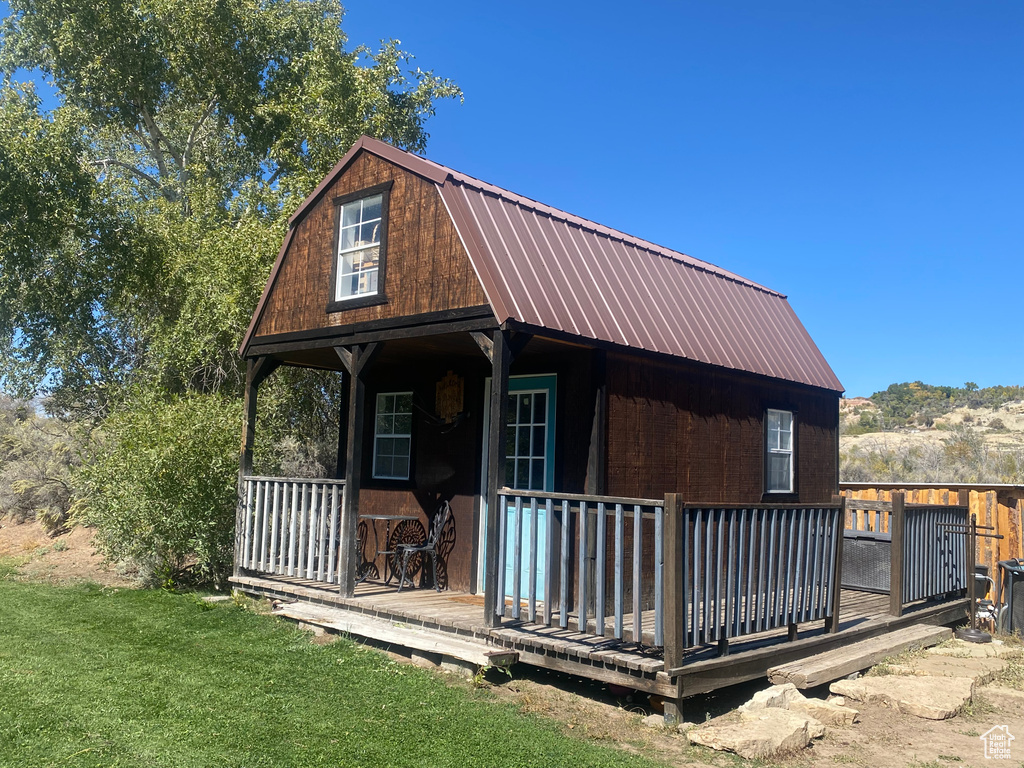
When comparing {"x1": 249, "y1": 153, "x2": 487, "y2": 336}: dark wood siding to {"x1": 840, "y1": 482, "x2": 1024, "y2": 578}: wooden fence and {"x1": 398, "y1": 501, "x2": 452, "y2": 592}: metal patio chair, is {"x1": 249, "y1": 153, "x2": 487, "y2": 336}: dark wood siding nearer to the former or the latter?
{"x1": 398, "y1": 501, "x2": 452, "y2": 592}: metal patio chair

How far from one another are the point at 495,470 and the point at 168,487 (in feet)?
17.1

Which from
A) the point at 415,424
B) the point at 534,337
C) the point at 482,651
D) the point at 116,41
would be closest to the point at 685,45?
the point at 116,41

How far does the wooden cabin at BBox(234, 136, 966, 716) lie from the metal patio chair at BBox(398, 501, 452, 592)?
11cm

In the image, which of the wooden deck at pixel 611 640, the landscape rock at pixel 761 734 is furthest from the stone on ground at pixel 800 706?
the wooden deck at pixel 611 640

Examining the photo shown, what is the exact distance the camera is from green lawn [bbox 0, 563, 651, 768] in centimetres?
491

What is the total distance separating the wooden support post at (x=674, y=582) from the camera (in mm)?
5656

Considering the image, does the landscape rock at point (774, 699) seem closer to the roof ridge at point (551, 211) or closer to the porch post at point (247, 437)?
the roof ridge at point (551, 211)

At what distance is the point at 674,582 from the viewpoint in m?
5.66

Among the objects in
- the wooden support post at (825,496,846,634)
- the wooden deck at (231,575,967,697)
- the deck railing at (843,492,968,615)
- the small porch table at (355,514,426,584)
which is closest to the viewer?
the wooden deck at (231,575,967,697)

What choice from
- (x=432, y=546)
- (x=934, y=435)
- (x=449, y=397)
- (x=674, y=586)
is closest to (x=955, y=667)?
(x=674, y=586)

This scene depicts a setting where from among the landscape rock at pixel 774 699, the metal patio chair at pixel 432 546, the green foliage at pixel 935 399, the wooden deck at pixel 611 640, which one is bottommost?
the landscape rock at pixel 774 699

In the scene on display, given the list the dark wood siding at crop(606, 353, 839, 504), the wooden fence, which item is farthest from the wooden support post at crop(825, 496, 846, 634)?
the wooden fence

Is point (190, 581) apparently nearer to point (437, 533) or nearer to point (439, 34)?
point (437, 533)

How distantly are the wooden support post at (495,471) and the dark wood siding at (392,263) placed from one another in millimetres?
628
